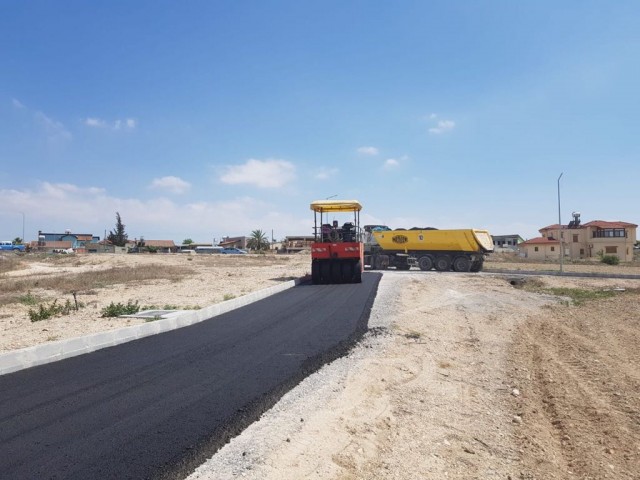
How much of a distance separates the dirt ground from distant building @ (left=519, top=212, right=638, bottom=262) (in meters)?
52.8

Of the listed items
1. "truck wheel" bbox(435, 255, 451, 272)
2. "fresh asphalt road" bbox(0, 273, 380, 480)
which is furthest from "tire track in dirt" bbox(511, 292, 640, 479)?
"truck wheel" bbox(435, 255, 451, 272)

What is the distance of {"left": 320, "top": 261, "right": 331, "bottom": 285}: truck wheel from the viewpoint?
1794 cm

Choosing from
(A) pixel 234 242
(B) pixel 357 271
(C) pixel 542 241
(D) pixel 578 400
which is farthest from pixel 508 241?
(D) pixel 578 400

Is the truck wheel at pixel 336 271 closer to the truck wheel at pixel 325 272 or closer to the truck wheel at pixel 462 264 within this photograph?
the truck wheel at pixel 325 272

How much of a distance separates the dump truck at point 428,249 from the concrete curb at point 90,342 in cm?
2093

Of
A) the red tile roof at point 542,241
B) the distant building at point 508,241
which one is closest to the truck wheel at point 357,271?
the red tile roof at point 542,241

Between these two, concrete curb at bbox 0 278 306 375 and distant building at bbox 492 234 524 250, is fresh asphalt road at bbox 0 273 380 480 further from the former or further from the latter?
distant building at bbox 492 234 524 250

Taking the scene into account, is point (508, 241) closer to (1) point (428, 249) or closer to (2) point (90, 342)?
(1) point (428, 249)

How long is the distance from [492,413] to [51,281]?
2201 cm

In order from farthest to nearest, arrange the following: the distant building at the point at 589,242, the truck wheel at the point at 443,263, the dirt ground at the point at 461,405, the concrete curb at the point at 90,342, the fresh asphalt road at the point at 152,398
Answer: the distant building at the point at 589,242
the truck wheel at the point at 443,263
the concrete curb at the point at 90,342
the dirt ground at the point at 461,405
the fresh asphalt road at the point at 152,398

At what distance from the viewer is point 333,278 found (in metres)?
18.0

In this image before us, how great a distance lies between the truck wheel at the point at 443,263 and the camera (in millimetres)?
30031

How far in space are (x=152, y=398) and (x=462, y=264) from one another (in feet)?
88.4

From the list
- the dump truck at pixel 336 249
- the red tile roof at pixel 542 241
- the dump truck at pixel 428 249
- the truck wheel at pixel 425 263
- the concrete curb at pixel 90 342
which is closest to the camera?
the concrete curb at pixel 90 342
